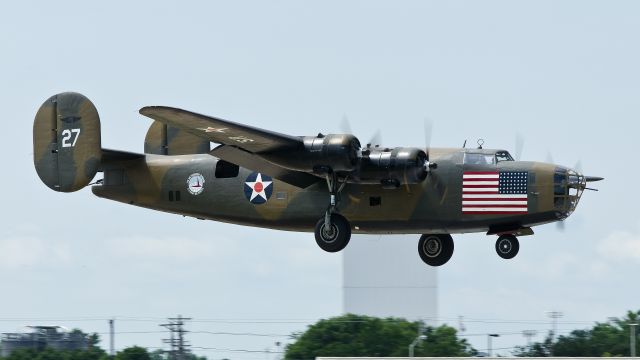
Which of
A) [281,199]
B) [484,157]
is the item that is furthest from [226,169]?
[484,157]

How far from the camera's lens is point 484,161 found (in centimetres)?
2442

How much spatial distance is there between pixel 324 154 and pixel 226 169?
3.59 metres

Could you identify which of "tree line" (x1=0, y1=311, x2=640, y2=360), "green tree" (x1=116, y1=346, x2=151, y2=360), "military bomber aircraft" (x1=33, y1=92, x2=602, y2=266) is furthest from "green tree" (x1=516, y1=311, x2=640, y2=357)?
"military bomber aircraft" (x1=33, y1=92, x2=602, y2=266)

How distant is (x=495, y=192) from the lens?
79.6 ft

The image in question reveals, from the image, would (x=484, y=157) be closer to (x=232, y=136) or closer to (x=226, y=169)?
(x=232, y=136)

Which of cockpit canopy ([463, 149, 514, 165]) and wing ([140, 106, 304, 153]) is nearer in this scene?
wing ([140, 106, 304, 153])

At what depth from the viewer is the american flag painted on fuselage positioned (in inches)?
952

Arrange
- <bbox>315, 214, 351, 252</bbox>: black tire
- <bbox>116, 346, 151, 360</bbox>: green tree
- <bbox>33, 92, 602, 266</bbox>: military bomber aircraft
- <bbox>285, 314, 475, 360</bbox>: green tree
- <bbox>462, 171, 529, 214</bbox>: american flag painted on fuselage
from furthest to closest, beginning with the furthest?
<bbox>285, 314, 475, 360</bbox>: green tree < <bbox>116, 346, 151, 360</bbox>: green tree < <bbox>315, 214, 351, 252</bbox>: black tire < <bbox>462, 171, 529, 214</bbox>: american flag painted on fuselage < <bbox>33, 92, 602, 266</bbox>: military bomber aircraft

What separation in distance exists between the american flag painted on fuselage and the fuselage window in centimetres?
505

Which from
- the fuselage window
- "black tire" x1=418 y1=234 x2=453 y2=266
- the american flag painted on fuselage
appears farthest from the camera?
"black tire" x1=418 y1=234 x2=453 y2=266

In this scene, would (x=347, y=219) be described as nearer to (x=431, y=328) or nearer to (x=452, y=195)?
(x=452, y=195)

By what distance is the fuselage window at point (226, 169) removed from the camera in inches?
1037

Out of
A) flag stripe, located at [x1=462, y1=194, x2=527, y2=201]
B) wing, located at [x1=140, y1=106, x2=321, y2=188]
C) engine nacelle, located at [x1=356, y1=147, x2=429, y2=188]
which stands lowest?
flag stripe, located at [x1=462, y1=194, x2=527, y2=201]

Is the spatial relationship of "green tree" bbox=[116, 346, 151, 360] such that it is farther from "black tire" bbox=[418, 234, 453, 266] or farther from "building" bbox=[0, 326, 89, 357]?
"black tire" bbox=[418, 234, 453, 266]
